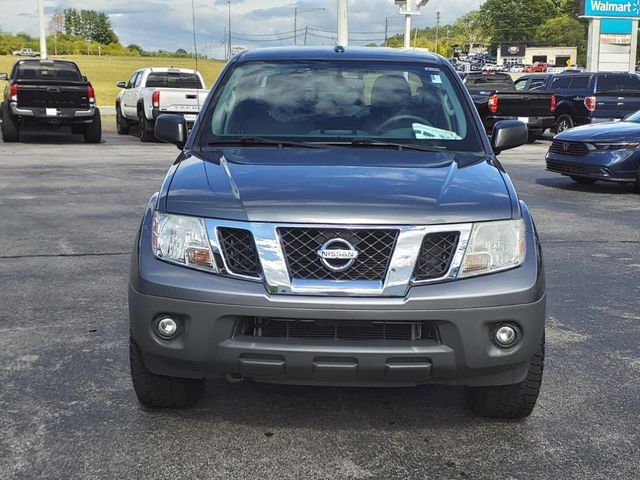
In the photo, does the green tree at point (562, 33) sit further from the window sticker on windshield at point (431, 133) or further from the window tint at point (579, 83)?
the window sticker on windshield at point (431, 133)

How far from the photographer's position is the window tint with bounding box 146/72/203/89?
22.5 m

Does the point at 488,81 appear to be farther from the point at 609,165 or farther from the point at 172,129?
the point at 172,129

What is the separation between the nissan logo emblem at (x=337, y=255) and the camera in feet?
11.1

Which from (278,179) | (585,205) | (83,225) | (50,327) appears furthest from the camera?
(585,205)

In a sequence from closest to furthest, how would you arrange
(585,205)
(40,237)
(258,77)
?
1. (258,77)
2. (40,237)
3. (585,205)

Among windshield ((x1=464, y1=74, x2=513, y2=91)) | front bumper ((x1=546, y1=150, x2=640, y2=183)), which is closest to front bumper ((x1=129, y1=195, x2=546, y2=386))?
front bumper ((x1=546, y1=150, x2=640, y2=183))

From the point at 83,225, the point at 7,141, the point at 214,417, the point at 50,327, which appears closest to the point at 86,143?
the point at 7,141

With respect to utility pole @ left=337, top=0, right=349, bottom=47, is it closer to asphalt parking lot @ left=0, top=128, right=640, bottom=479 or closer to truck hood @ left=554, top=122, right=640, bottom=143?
truck hood @ left=554, top=122, right=640, bottom=143

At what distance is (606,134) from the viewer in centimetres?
1259

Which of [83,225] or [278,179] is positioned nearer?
[278,179]

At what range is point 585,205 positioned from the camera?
1134 cm

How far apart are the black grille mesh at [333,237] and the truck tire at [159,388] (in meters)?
0.89

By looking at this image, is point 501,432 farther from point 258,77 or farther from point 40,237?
point 40,237

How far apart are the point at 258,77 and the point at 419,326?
2.23 metres
